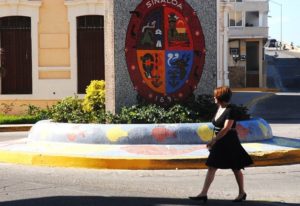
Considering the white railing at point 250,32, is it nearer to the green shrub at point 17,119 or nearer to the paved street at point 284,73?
the paved street at point 284,73

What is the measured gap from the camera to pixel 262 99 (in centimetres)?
3750

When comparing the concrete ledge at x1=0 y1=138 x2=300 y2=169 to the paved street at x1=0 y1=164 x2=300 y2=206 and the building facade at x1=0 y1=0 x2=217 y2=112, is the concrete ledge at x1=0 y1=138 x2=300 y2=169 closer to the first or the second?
the paved street at x1=0 y1=164 x2=300 y2=206

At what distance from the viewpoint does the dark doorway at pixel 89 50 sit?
989 inches

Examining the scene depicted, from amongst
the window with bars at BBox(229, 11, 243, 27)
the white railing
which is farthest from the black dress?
the window with bars at BBox(229, 11, 243, 27)

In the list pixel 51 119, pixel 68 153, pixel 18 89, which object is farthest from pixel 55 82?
pixel 68 153

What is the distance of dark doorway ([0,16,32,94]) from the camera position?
25344 millimetres

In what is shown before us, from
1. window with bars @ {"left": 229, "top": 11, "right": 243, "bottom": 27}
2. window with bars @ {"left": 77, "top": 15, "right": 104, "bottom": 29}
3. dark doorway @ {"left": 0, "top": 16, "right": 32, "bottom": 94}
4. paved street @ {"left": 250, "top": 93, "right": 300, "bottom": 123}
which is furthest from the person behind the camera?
window with bars @ {"left": 229, "top": 11, "right": 243, "bottom": 27}

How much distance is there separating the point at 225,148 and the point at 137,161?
328 centimetres

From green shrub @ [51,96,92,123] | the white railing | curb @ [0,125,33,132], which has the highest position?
the white railing

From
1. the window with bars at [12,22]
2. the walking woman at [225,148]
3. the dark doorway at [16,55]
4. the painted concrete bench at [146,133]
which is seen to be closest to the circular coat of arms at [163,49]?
the painted concrete bench at [146,133]

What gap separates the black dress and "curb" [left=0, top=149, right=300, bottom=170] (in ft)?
9.92

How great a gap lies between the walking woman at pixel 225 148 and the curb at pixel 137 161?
2960 millimetres

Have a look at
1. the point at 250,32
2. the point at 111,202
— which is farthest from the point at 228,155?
the point at 250,32

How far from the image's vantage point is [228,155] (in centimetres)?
870
